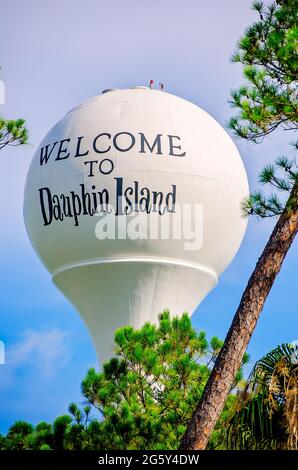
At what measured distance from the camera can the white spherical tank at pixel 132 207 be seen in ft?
48.3

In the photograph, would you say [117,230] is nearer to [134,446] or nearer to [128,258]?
[128,258]

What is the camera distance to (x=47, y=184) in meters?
15.4

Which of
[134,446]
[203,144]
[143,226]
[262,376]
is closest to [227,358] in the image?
[262,376]

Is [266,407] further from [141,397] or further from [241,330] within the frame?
[141,397]

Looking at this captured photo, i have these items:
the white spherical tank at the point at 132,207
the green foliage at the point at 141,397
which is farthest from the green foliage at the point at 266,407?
the white spherical tank at the point at 132,207

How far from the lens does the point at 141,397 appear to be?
1259 cm

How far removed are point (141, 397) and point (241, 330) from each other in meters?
A: 4.06

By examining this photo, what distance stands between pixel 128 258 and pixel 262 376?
598cm

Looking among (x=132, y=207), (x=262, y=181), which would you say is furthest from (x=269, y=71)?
(x=132, y=207)

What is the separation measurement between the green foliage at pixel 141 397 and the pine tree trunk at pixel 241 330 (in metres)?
2.76

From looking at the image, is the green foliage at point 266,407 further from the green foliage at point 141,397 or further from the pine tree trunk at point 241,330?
the green foliage at point 141,397

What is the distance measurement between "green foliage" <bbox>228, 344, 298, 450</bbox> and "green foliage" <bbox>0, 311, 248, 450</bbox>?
2.22 m

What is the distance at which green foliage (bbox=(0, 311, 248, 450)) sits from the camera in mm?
11805

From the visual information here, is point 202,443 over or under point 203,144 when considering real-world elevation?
under
